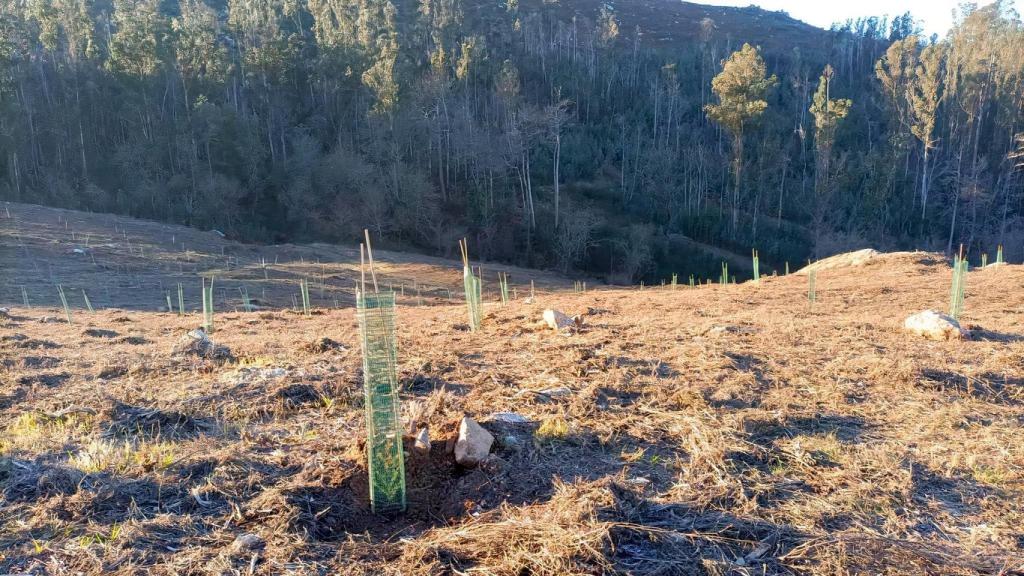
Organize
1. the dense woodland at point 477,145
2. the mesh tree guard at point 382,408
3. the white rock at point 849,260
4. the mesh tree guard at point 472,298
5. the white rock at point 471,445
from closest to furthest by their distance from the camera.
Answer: the mesh tree guard at point 382,408
the white rock at point 471,445
the mesh tree guard at point 472,298
the white rock at point 849,260
the dense woodland at point 477,145

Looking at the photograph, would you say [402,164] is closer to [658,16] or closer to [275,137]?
[275,137]

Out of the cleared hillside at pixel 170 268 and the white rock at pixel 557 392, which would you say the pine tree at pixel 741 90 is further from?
the white rock at pixel 557 392

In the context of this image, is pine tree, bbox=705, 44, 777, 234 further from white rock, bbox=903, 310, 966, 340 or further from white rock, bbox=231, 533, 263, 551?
white rock, bbox=231, 533, 263, 551

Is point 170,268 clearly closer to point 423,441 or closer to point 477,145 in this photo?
point 477,145

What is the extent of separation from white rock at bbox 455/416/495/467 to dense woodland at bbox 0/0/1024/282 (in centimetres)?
Answer: 2540

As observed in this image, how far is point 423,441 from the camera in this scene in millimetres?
3561

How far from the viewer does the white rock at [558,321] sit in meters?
7.52

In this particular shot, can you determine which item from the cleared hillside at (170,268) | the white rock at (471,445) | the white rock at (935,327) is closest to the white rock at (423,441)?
the white rock at (471,445)

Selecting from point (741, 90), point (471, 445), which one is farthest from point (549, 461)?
point (741, 90)

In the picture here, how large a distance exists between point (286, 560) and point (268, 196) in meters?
32.3

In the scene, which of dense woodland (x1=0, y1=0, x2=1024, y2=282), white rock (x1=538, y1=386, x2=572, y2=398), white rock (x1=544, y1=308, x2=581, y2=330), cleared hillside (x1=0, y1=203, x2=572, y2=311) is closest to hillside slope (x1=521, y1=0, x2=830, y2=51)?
dense woodland (x1=0, y1=0, x2=1024, y2=282)

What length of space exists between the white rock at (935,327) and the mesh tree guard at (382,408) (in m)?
5.96

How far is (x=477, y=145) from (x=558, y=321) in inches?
1014

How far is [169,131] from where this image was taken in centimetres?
3186
